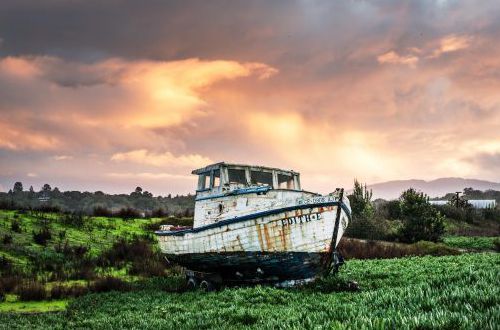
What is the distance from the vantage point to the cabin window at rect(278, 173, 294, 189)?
65.7ft

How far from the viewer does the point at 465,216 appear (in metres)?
57.6

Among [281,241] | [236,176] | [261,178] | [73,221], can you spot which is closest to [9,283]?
[236,176]

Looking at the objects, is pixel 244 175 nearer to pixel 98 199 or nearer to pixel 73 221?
pixel 73 221

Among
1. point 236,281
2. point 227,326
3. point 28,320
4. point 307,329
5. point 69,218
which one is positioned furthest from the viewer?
point 69,218

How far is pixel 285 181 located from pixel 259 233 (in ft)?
16.0

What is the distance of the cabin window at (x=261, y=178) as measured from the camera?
19.0 metres

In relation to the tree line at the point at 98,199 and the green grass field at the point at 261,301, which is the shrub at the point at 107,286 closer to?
the green grass field at the point at 261,301

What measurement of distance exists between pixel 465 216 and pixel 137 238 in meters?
46.1

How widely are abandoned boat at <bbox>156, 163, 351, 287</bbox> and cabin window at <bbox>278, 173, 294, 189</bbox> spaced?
5.64 feet

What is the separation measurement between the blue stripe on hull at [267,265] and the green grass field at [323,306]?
0.91 meters

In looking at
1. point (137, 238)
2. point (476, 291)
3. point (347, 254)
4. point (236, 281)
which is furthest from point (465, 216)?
point (476, 291)

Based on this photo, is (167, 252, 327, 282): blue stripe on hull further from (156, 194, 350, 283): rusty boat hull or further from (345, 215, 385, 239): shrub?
(345, 215, 385, 239): shrub

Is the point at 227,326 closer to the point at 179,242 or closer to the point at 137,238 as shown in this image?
the point at 179,242

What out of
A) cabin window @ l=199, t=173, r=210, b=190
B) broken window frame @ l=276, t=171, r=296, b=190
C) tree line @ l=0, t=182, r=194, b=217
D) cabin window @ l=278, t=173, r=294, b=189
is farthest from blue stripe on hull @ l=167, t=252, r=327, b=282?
tree line @ l=0, t=182, r=194, b=217
